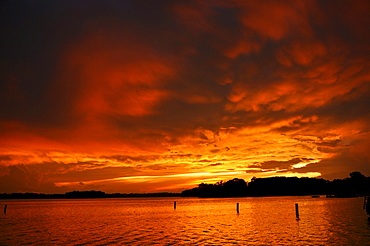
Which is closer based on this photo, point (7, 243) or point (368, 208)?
point (7, 243)

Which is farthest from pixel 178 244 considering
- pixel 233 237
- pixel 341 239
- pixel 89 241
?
pixel 341 239

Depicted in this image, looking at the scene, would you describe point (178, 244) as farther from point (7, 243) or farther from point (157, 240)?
point (7, 243)

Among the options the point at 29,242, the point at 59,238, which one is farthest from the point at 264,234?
the point at 29,242

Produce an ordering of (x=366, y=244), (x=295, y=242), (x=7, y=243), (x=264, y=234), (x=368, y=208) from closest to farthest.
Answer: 1. (x=366, y=244)
2. (x=295, y=242)
3. (x=7, y=243)
4. (x=264, y=234)
5. (x=368, y=208)

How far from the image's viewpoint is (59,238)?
4338cm

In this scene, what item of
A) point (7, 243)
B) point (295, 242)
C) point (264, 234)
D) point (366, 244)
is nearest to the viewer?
point (366, 244)

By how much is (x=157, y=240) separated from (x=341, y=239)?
23185mm

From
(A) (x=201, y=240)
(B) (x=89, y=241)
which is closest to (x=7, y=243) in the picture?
(B) (x=89, y=241)

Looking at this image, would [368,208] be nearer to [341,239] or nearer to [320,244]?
[341,239]

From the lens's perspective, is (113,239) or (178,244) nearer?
(178,244)

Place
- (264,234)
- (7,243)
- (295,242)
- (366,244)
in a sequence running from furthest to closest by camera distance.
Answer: (264,234), (7,243), (295,242), (366,244)

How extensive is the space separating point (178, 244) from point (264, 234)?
47.1 ft

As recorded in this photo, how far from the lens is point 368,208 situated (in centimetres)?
6038

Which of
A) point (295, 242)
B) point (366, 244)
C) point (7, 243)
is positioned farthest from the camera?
point (7, 243)
